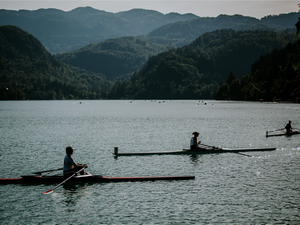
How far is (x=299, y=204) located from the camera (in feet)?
72.9

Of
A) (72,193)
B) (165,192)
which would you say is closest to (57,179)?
(72,193)

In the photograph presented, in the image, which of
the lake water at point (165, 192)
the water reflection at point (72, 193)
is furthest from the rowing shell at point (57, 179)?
the water reflection at point (72, 193)

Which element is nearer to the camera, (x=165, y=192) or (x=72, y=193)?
(x=165, y=192)

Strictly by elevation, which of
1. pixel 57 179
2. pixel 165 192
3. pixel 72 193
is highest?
pixel 57 179

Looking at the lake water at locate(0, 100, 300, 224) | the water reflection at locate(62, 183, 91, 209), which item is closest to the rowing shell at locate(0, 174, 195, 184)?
the lake water at locate(0, 100, 300, 224)

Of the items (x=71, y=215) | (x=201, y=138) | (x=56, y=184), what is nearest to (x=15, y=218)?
(x=71, y=215)

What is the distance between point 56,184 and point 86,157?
13.6 m

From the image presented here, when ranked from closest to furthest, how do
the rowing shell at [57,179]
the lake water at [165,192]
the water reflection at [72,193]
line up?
the lake water at [165,192] < the water reflection at [72,193] < the rowing shell at [57,179]

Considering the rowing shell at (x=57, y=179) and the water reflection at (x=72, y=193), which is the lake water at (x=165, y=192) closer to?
the water reflection at (x=72, y=193)

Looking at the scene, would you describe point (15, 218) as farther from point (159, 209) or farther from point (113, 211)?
point (159, 209)

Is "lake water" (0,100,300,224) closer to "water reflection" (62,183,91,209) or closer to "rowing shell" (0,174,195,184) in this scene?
"water reflection" (62,183,91,209)

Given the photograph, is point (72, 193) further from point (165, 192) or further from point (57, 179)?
point (165, 192)

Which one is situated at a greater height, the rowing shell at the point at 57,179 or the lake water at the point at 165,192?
the rowing shell at the point at 57,179

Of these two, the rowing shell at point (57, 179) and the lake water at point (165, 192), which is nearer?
the lake water at point (165, 192)
